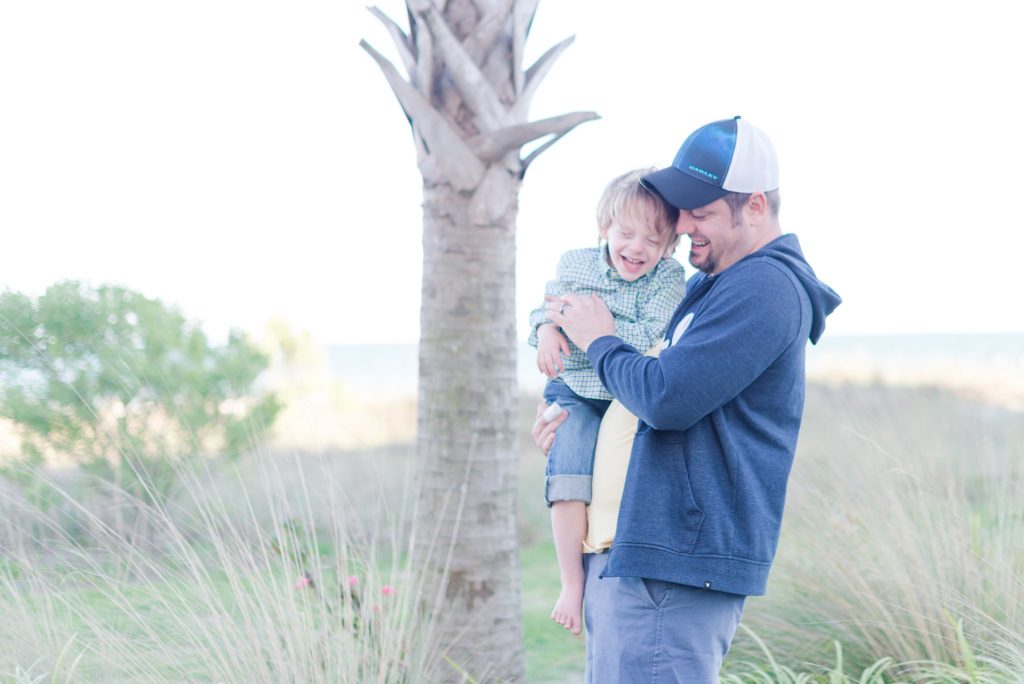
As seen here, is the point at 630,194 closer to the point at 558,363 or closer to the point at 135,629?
the point at 558,363

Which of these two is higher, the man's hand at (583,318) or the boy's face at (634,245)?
the boy's face at (634,245)

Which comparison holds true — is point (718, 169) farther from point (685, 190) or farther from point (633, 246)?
point (633, 246)

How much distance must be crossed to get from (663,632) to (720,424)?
17.8 inches

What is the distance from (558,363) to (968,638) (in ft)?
7.67

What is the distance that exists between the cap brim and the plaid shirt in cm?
31

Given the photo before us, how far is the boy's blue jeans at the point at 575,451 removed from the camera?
7.56ft

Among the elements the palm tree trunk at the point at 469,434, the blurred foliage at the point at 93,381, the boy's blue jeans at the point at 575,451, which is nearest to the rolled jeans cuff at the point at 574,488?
the boy's blue jeans at the point at 575,451

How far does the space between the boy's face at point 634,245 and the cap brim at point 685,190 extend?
181mm

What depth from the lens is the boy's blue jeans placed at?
230 centimetres

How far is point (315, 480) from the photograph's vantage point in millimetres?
7781

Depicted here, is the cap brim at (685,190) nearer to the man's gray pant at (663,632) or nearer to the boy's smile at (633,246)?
the boy's smile at (633,246)

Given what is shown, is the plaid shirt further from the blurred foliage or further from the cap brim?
the blurred foliage

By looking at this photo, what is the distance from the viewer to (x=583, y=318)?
228cm

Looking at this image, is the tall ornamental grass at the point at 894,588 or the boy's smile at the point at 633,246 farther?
the tall ornamental grass at the point at 894,588
